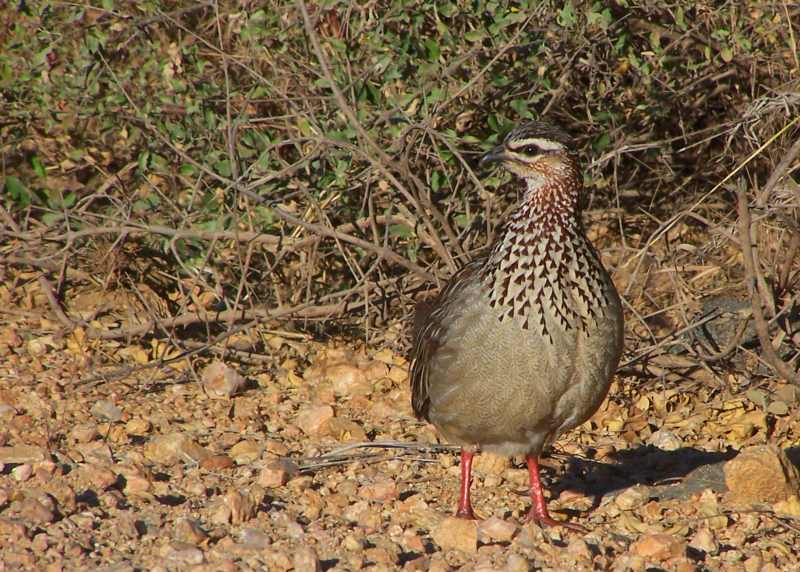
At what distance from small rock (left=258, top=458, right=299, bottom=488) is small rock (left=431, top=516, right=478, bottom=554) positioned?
38.1 inches

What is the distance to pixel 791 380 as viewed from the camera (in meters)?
5.86

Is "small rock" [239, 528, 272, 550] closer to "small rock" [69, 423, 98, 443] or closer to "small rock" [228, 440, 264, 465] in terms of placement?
"small rock" [228, 440, 264, 465]

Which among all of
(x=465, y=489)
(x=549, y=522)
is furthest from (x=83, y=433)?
(x=549, y=522)

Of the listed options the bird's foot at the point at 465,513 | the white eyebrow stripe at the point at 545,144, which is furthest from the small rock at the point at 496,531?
the white eyebrow stripe at the point at 545,144

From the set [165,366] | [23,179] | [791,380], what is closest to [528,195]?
[791,380]

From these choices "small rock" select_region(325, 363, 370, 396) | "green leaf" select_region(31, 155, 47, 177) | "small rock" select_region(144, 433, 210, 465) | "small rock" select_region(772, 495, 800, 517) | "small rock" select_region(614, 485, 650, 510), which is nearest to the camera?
"small rock" select_region(772, 495, 800, 517)

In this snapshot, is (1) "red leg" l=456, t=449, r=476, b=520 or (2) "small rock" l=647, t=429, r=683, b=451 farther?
(2) "small rock" l=647, t=429, r=683, b=451

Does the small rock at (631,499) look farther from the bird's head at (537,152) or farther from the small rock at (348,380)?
the small rock at (348,380)

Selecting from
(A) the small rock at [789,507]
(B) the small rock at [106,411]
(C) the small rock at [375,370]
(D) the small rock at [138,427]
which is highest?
(A) the small rock at [789,507]

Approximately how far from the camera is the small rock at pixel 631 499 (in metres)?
5.70

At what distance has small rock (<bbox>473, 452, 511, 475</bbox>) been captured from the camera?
632 cm

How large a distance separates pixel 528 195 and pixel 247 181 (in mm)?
2598

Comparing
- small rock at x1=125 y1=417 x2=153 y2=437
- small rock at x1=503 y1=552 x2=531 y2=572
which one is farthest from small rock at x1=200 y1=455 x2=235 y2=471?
small rock at x1=503 y1=552 x2=531 y2=572

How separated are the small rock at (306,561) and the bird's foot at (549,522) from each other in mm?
1319
